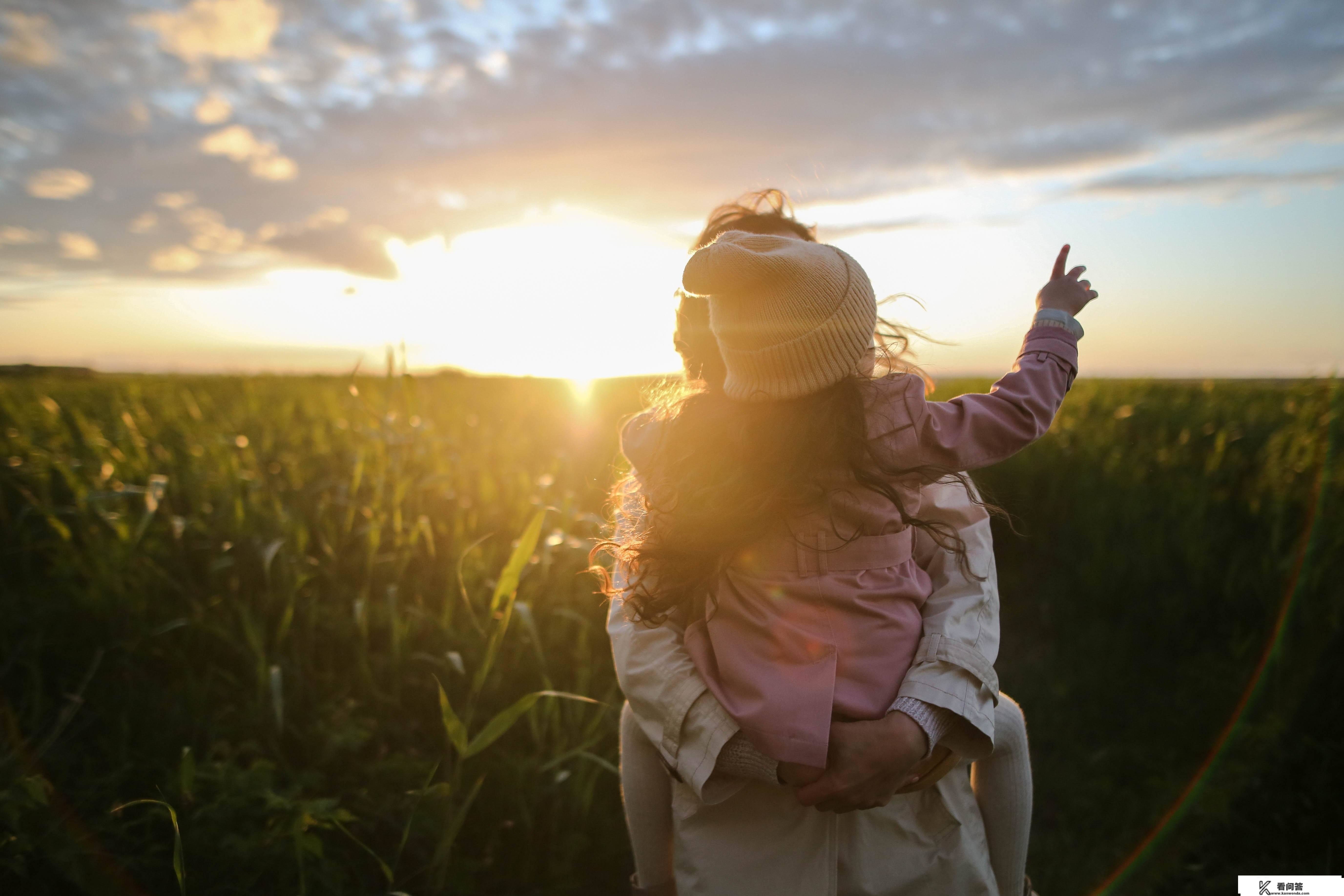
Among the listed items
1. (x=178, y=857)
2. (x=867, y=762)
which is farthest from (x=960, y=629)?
(x=178, y=857)

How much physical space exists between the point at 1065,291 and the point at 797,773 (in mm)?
1057

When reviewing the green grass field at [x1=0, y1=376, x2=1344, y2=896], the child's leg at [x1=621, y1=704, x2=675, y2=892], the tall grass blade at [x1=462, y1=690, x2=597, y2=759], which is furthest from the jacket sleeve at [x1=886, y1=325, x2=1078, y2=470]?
the green grass field at [x1=0, y1=376, x2=1344, y2=896]

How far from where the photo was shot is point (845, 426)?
1.33m

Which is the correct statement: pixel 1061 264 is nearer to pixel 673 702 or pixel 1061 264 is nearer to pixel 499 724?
pixel 673 702

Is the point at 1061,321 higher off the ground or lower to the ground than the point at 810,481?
higher

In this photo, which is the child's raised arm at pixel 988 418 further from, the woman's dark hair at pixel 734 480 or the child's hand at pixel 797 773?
the child's hand at pixel 797 773

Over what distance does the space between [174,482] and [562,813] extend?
262 centimetres

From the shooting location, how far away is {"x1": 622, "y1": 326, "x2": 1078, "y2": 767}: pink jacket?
1.28 m

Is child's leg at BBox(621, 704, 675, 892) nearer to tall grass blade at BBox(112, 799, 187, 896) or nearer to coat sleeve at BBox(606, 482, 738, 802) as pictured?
coat sleeve at BBox(606, 482, 738, 802)

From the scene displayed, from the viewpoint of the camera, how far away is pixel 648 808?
153 centimetres

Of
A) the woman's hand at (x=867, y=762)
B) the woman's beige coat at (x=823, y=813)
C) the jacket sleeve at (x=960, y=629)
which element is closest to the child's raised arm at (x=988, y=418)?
the jacket sleeve at (x=960, y=629)

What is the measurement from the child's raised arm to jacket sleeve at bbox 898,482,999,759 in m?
0.14

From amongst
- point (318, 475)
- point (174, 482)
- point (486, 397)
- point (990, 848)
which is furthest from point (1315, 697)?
point (486, 397)

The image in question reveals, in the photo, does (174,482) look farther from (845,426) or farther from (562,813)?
(845,426)
